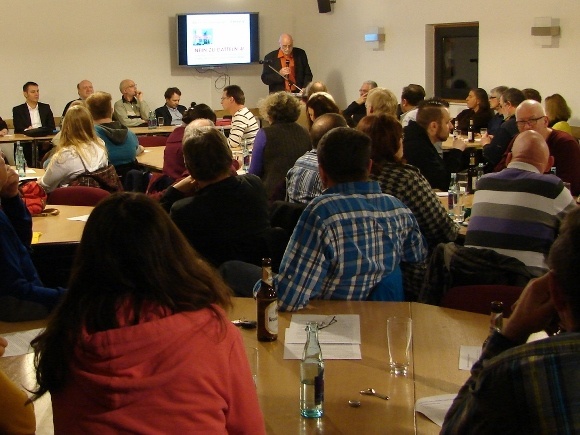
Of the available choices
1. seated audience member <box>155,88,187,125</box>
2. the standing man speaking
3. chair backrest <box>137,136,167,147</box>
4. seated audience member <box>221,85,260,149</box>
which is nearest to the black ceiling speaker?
the standing man speaking

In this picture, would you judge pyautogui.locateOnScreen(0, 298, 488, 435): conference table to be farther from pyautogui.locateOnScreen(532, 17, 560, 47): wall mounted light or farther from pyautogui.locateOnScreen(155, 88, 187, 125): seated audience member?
pyautogui.locateOnScreen(155, 88, 187, 125): seated audience member

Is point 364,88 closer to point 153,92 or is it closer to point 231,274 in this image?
point 153,92

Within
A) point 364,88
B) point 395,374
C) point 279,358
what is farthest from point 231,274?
point 364,88

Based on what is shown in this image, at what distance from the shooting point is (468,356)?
2.50m

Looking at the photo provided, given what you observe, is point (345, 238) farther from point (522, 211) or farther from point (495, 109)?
point (495, 109)

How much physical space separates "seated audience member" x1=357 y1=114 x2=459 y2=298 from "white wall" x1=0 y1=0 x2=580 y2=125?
5.77 meters

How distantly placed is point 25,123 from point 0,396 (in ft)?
32.7

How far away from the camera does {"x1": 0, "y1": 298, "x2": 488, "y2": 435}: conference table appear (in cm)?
208

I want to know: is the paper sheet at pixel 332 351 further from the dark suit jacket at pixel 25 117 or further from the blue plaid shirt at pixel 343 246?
the dark suit jacket at pixel 25 117

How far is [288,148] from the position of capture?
6.03 meters

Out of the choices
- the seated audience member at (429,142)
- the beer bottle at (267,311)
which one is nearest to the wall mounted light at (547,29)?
the seated audience member at (429,142)

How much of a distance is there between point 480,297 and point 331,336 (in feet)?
1.96

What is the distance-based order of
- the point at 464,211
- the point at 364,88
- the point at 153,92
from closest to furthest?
the point at 464,211 < the point at 364,88 < the point at 153,92

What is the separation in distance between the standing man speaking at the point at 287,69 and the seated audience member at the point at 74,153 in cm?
691
